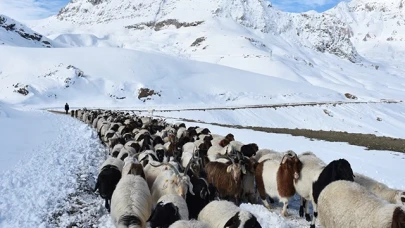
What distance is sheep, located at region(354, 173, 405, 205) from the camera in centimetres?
788

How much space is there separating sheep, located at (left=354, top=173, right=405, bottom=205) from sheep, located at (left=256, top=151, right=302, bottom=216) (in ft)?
5.08

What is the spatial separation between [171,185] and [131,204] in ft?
3.93

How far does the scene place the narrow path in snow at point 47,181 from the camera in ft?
28.9

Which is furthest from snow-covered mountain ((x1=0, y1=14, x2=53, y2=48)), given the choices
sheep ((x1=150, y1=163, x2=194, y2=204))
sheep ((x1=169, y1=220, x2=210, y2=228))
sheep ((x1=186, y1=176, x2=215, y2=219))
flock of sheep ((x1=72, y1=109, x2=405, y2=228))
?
sheep ((x1=169, y1=220, x2=210, y2=228))

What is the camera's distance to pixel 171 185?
27.7 feet

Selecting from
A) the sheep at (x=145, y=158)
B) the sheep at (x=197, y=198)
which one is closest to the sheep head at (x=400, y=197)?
the sheep at (x=197, y=198)

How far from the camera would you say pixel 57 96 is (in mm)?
64250

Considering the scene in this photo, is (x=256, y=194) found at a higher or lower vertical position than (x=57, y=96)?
higher

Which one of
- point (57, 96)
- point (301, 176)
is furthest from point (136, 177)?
point (57, 96)

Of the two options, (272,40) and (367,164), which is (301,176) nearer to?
(367,164)

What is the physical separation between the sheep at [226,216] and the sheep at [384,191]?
11.6 ft

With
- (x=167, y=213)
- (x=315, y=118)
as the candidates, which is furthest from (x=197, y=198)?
(x=315, y=118)

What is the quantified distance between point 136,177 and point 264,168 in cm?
368

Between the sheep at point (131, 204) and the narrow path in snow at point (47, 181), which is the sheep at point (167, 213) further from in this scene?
the narrow path in snow at point (47, 181)
